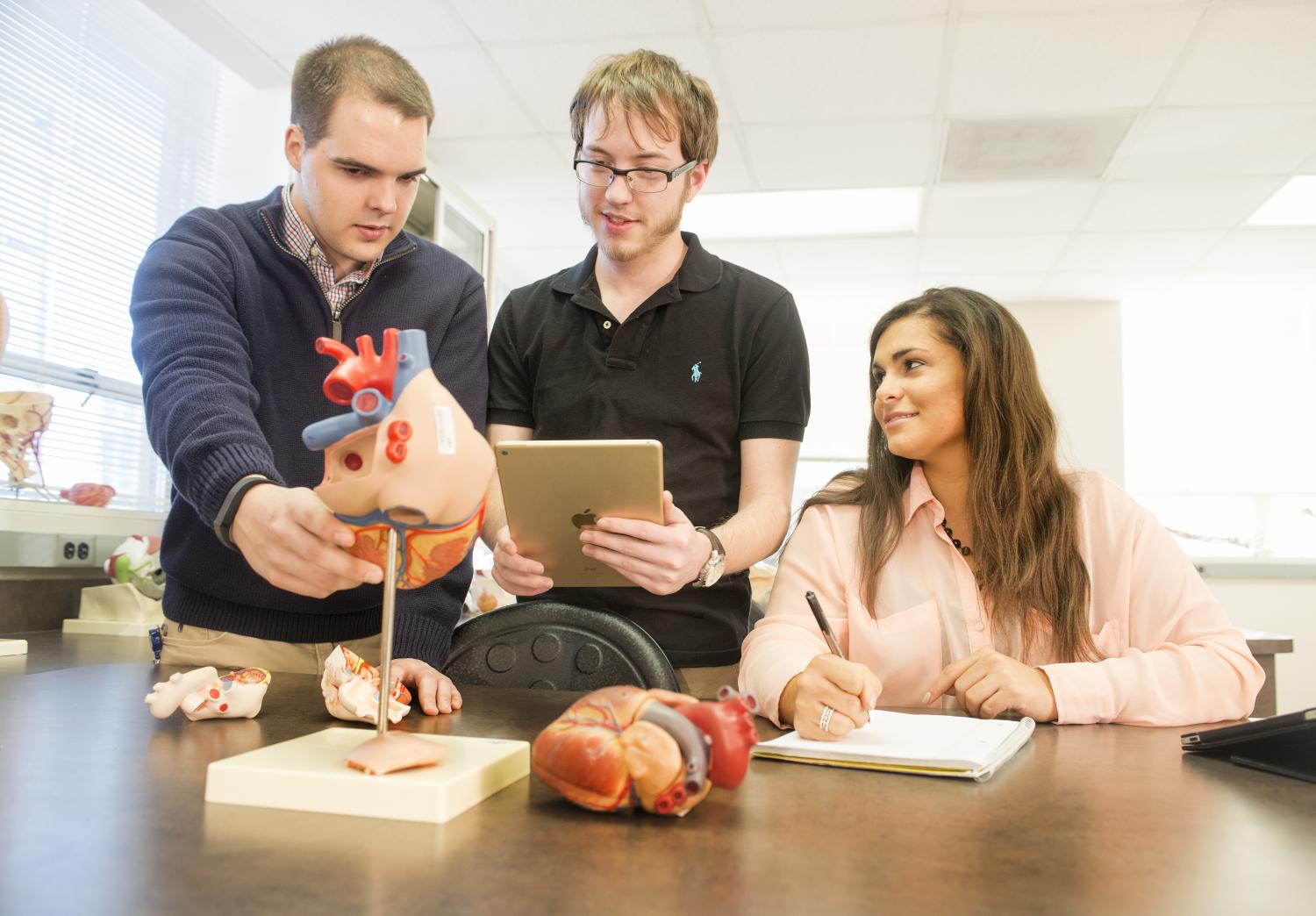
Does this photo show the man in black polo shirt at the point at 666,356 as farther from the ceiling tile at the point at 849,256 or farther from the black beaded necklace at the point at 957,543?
the ceiling tile at the point at 849,256

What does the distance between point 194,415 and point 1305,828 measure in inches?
40.7

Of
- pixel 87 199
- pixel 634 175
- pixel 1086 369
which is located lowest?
pixel 634 175

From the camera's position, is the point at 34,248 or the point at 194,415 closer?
the point at 194,415

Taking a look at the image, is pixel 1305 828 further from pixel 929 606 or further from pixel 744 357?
pixel 744 357

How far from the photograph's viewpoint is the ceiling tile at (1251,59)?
3.26 meters

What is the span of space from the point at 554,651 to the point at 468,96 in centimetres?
319

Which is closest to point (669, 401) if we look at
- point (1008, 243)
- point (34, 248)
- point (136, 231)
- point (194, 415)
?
point (194, 415)

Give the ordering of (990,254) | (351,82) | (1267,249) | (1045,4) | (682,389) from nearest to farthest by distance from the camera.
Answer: (351,82) < (682,389) < (1045,4) < (1267,249) < (990,254)

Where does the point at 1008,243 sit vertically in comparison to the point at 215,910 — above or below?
above

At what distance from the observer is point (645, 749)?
25.1 inches

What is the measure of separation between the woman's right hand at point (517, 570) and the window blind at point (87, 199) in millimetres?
1888

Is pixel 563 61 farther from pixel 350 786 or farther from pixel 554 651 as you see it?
pixel 350 786

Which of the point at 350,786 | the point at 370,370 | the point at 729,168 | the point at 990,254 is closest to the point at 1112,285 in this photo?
the point at 990,254

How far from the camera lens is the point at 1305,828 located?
693 millimetres
